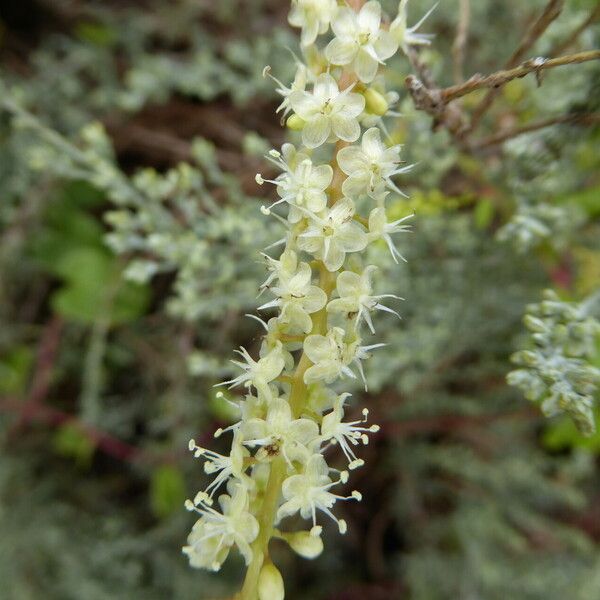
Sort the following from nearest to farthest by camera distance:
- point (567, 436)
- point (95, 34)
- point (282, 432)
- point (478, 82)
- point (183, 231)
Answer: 1. point (282, 432)
2. point (478, 82)
3. point (567, 436)
4. point (183, 231)
5. point (95, 34)

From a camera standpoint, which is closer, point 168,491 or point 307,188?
point 307,188

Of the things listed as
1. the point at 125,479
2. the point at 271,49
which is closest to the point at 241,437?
the point at 125,479

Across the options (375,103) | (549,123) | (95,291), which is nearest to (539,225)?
(549,123)

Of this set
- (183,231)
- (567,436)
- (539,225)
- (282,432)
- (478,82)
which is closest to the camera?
(282,432)

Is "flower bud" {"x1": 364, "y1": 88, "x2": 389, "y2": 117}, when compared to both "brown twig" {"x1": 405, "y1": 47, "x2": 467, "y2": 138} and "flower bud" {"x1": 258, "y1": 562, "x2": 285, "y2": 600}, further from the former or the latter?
"flower bud" {"x1": 258, "y1": 562, "x2": 285, "y2": 600}

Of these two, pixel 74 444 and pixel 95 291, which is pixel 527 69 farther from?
pixel 74 444

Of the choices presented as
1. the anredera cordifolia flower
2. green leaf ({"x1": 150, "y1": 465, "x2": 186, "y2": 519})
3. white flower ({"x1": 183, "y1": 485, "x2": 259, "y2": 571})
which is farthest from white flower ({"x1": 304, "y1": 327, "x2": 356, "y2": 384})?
green leaf ({"x1": 150, "y1": 465, "x2": 186, "y2": 519})

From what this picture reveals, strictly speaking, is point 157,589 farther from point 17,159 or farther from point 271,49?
point 271,49

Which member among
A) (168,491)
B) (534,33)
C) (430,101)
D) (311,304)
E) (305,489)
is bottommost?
(168,491)
